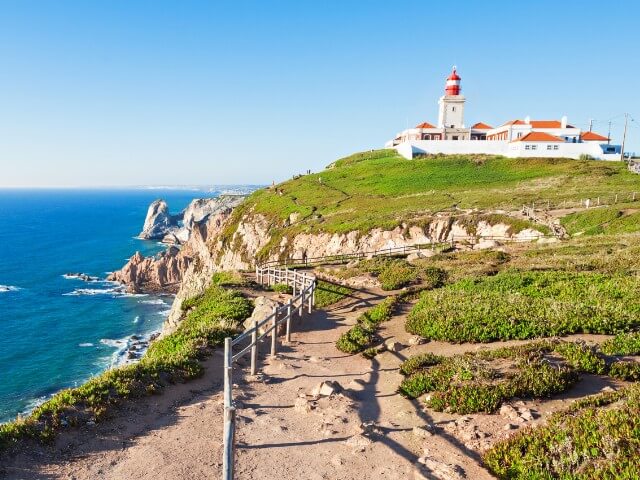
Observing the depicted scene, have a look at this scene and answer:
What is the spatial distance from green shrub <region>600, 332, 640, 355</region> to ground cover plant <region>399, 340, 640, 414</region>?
32 centimetres

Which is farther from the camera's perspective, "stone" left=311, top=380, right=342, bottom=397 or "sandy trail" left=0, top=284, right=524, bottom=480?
"stone" left=311, top=380, right=342, bottom=397

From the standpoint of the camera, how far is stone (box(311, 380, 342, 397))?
11391 millimetres

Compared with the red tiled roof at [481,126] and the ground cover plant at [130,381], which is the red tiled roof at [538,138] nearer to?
the red tiled roof at [481,126]

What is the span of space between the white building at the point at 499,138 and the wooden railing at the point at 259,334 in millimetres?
73536

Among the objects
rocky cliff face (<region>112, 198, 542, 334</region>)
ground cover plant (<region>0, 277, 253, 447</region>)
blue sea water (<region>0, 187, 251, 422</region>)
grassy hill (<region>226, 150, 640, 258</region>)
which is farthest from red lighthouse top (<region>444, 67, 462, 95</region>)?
ground cover plant (<region>0, 277, 253, 447</region>)

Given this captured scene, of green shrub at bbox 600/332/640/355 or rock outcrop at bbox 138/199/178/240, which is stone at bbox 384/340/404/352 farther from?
rock outcrop at bbox 138/199/178/240

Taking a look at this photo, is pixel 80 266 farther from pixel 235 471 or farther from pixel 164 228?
pixel 235 471

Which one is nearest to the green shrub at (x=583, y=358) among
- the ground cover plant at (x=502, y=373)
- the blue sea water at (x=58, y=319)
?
the ground cover plant at (x=502, y=373)

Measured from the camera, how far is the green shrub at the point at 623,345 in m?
11.9

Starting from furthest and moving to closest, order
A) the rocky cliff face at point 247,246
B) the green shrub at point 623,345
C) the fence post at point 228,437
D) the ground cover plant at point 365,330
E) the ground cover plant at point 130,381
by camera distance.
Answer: the rocky cliff face at point 247,246 < the ground cover plant at point 365,330 < the green shrub at point 623,345 < the ground cover plant at point 130,381 < the fence post at point 228,437

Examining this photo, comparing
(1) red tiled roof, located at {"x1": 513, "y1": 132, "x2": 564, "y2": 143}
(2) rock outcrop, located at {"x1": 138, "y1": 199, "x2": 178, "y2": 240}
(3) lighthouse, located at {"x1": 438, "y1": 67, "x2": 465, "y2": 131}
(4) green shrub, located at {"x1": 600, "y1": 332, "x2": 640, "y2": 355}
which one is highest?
(3) lighthouse, located at {"x1": 438, "y1": 67, "x2": 465, "y2": 131}

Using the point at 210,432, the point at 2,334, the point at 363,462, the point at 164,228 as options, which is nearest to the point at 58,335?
the point at 2,334

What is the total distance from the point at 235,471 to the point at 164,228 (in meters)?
152

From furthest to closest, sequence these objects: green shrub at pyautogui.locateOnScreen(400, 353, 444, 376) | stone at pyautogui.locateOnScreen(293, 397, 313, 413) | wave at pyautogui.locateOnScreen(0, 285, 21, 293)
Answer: wave at pyautogui.locateOnScreen(0, 285, 21, 293), green shrub at pyautogui.locateOnScreen(400, 353, 444, 376), stone at pyautogui.locateOnScreen(293, 397, 313, 413)
